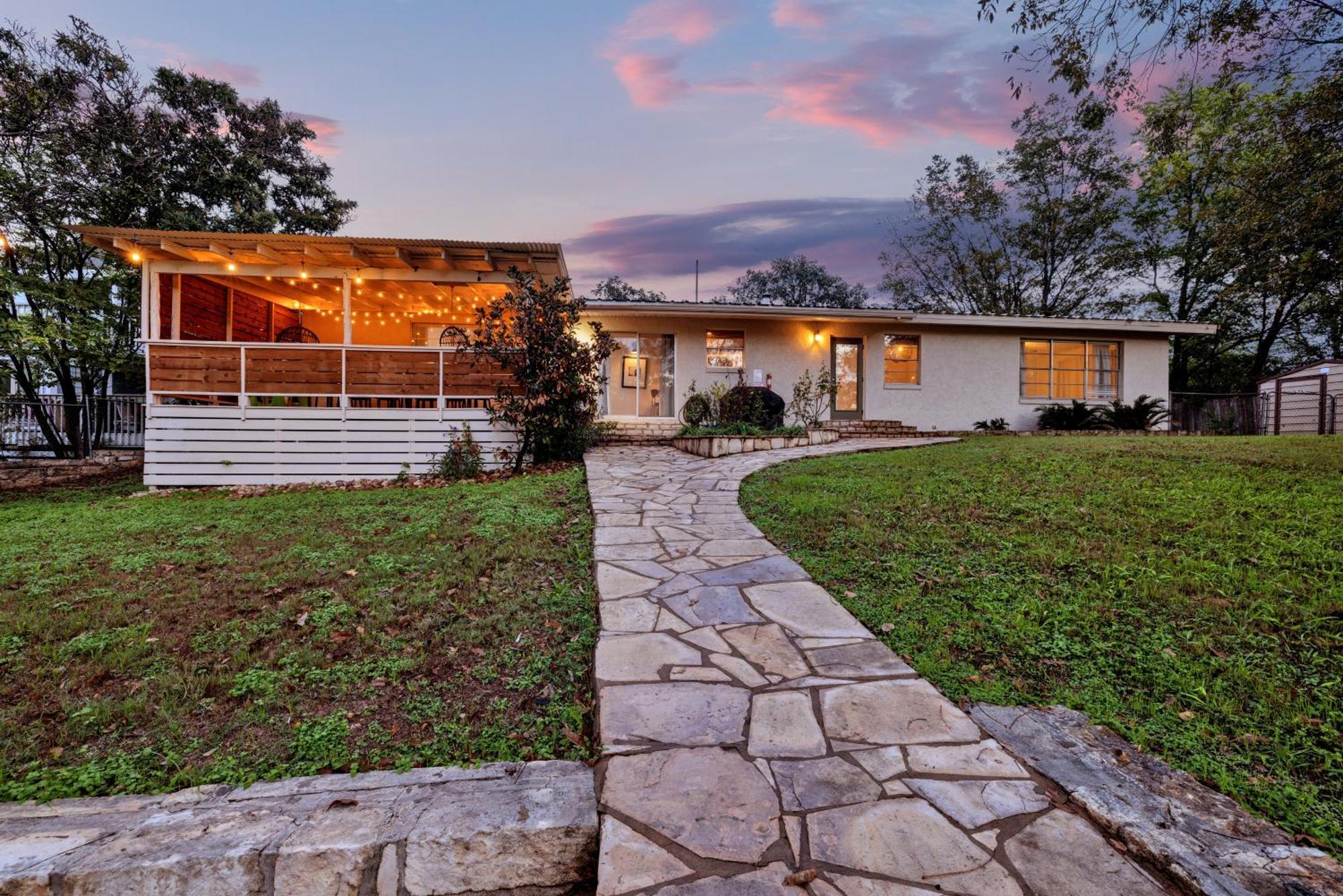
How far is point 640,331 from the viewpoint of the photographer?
482 inches

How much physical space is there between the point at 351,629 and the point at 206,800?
50.2 inches

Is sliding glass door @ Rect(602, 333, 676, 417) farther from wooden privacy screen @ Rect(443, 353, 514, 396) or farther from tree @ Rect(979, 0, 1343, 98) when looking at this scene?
tree @ Rect(979, 0, 1343, 98)

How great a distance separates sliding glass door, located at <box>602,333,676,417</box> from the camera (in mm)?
12242

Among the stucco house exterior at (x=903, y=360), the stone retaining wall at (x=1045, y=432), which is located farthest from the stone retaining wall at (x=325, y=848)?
the stone retaining wall at (x=1045, y=432)

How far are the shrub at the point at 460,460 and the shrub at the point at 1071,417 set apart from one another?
1205 cm

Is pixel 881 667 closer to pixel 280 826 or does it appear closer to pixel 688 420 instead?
pixel 280 826

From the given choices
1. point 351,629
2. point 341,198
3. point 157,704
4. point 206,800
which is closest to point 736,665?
point 206,800

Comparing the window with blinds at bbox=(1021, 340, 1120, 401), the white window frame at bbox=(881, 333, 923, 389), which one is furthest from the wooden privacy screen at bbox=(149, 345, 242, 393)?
the window with blinds at bbox=(1021, 340, 1120, 401)

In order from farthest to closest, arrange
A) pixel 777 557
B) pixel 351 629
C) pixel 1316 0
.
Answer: pixel 1316 0
pixel 777 557
pixel 351 629

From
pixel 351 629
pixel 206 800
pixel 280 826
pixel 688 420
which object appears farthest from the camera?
pixel 688 420

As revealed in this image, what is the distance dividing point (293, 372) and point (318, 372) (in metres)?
0.33

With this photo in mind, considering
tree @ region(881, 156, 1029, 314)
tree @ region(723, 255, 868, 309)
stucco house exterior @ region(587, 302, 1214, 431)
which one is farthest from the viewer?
tree @ region(723, 255, 868, 309)

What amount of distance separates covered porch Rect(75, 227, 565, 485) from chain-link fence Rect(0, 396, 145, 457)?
2.69 metres

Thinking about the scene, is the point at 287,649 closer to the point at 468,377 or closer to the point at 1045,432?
the point at 468,377
